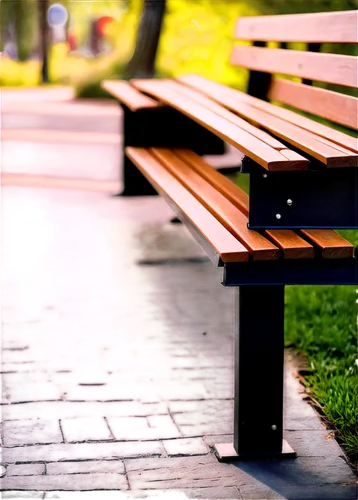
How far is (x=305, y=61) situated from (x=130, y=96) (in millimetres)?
1976

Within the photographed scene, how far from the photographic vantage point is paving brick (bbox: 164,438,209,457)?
3488 mm

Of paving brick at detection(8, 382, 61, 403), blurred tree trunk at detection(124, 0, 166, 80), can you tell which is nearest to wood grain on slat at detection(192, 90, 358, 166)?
paving brick at detection(8, 382, 61, 403)

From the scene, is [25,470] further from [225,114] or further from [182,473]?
[225,114]

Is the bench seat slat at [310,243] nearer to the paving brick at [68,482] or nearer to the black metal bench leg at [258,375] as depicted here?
the black metal bench leg at [258,375]

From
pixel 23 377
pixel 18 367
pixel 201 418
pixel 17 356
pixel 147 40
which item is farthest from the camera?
pixel 147 40

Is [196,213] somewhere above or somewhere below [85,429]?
above

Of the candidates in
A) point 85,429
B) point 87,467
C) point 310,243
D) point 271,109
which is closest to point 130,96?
point 271,109

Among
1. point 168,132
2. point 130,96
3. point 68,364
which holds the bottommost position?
point 68,364

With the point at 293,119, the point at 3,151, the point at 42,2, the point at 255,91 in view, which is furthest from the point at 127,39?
the point at 293,119

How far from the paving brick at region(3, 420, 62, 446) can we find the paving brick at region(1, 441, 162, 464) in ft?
0.20

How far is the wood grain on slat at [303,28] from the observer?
4496mm

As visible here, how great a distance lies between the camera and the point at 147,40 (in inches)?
487

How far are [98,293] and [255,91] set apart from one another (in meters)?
1.71

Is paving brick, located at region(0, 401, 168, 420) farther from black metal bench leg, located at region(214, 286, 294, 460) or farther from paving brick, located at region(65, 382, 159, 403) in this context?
black metal bench leg, located at region(214, 286, 294, 460)
